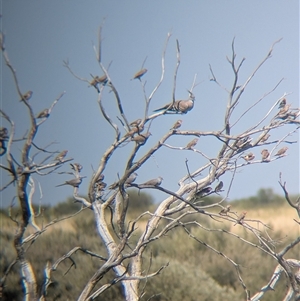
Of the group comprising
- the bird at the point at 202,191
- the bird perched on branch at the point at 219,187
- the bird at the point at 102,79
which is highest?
the bird at the point at 102,79

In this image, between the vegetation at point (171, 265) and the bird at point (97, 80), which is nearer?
the bird at point (97, 80)

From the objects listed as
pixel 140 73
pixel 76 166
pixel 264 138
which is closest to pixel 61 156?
pixel 76 166

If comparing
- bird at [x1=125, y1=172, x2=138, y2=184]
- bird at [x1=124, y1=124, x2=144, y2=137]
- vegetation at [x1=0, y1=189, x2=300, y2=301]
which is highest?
bird at [x1=124, y1=124, x2=144, y2=137]

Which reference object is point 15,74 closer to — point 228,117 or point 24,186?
point 24,186

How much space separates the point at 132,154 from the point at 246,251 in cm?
951

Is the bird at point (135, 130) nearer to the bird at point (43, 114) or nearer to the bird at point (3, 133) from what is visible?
the bird at point (43, 114)

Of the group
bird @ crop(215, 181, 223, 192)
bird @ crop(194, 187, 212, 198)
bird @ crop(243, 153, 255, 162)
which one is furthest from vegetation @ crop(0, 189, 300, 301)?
bird @ crop(243, 153, 255, 162)

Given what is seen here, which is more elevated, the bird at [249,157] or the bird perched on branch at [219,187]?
the bird at [249,157]

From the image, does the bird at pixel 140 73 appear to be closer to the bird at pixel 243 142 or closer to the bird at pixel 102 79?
the bird at pixel 102 79

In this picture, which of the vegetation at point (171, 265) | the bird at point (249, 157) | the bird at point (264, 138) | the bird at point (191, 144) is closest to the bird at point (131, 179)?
the bird at point (191, 144)

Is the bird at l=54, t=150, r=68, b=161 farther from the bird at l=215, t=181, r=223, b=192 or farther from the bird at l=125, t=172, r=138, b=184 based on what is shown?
the bird at l=215, t=181, r=223, b=192

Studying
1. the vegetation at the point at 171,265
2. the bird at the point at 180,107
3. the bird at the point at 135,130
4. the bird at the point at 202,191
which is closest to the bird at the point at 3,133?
the bird at the point at 135,130

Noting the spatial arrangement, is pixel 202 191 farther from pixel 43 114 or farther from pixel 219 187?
pixel 43 114

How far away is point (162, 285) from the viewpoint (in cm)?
945
